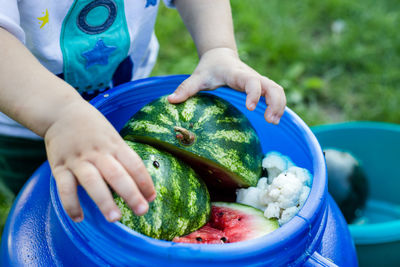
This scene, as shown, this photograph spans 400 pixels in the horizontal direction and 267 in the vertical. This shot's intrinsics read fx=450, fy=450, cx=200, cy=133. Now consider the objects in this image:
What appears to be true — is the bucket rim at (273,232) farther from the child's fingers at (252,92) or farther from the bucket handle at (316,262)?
the child's fingers at (252,92)

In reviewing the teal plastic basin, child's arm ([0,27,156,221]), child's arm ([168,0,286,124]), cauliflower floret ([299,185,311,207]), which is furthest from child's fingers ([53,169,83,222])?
the teal plastic basin

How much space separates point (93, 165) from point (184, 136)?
299 millimetres

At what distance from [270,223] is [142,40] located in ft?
2.72

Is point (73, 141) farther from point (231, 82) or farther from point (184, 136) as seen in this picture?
point (231, 82)

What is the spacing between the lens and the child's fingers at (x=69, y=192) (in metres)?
0.77

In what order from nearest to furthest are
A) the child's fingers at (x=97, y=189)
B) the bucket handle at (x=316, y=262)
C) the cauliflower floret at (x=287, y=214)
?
the child's fingers at (x=97, y=189), the bucket handle at (x=316, y=262), the cauliflower floret at (x=287, y=214)

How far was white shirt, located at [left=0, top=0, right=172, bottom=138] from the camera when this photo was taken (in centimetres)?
124

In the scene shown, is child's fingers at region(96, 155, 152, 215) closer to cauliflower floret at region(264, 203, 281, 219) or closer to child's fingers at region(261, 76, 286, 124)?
cauliflower floret at region(264, 203, 281, 219)

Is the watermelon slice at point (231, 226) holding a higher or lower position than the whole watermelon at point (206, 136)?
lower

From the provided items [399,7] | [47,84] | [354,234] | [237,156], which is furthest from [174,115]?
[399,7]

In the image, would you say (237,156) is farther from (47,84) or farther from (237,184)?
(47,84)

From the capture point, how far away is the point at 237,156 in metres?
1.08

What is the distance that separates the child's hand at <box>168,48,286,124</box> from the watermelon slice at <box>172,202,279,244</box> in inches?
9.5

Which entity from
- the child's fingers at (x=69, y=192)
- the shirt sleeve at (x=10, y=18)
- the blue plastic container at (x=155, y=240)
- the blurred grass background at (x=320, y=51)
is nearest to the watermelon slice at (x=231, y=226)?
the blue plastic container at (x=155, y=240)
